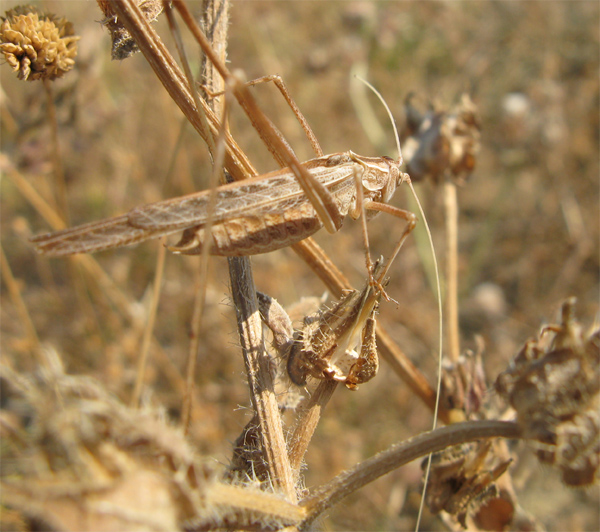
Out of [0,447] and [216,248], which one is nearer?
[216,248]

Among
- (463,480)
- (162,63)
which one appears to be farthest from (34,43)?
(463,480)

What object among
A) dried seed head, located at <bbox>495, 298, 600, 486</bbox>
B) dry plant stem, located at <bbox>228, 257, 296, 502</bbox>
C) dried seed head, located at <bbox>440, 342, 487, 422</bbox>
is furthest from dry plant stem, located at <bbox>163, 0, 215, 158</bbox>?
dried seed head, located at <bbox>440, 342, 487, 422</bbox>

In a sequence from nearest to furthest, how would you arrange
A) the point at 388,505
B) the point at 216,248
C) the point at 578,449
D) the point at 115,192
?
1. the point at 578,449
2. the point at 216,248
3. the point at 388,505
4. the point at 115,192

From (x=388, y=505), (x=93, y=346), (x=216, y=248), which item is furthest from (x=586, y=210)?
(x=93, y=346)

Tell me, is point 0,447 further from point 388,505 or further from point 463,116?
point 463,116

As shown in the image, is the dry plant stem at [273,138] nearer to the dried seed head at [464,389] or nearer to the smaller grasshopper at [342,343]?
the smaller grasshopper at [342,343]

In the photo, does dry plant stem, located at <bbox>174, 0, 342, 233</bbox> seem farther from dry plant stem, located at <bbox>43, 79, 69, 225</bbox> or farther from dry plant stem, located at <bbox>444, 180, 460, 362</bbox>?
dry plant stem, located at <bbox>43, 79, 69, 225</bbox>

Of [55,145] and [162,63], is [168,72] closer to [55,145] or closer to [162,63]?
[162,63]
